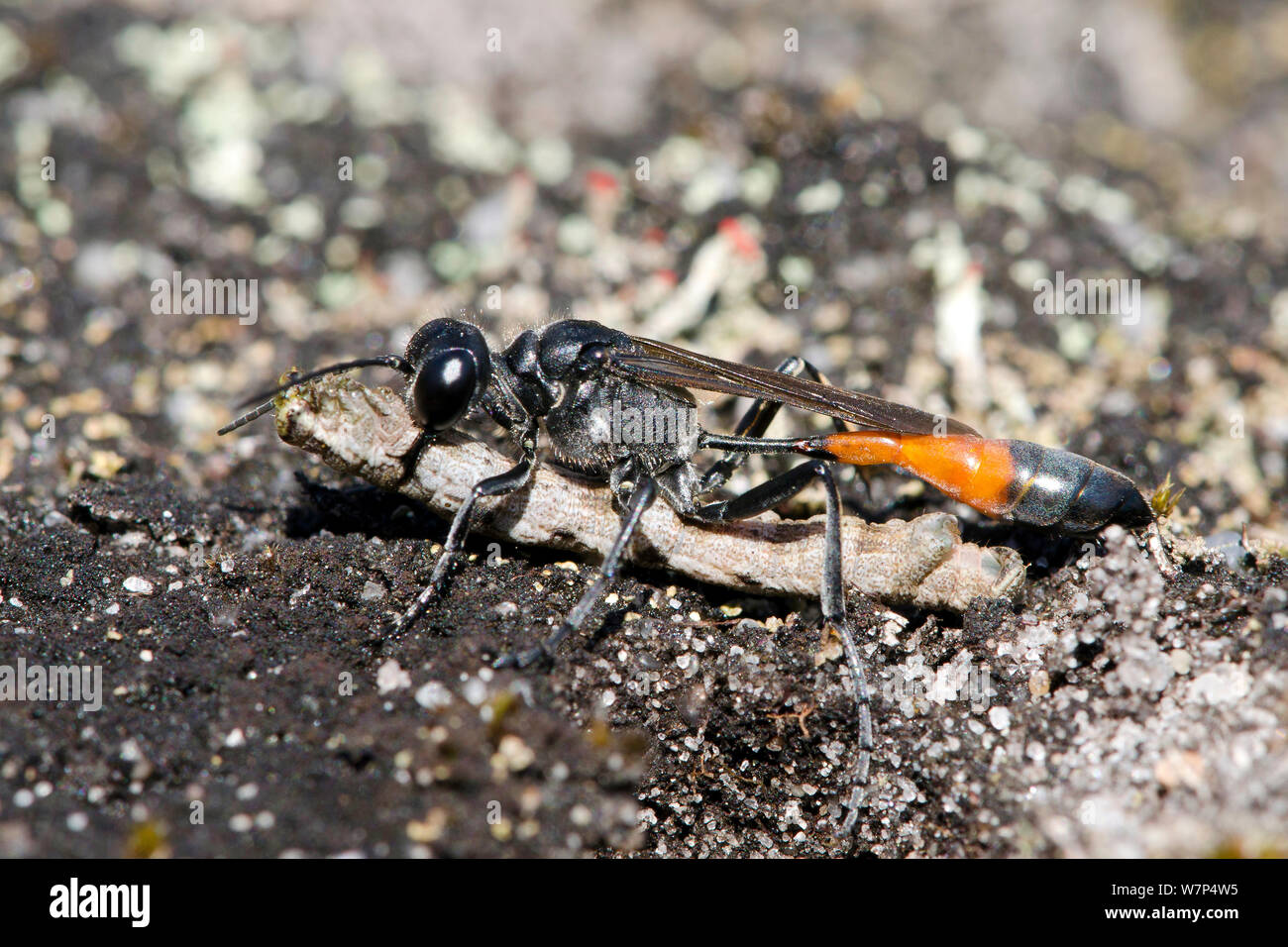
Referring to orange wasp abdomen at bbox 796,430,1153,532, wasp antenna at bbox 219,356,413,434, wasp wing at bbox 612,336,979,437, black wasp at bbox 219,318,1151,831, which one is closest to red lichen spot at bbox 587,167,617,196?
black wasp at bbox 219,318,1151,831

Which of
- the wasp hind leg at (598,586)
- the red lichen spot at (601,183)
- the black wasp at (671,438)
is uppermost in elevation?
the red lichen spot at (601,183)

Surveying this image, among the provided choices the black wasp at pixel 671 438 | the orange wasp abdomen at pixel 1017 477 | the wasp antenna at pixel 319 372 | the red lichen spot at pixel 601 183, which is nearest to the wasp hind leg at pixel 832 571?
the black wasp at pixel 671 438

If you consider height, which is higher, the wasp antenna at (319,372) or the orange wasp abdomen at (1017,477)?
the wasp antenna at (319,372)

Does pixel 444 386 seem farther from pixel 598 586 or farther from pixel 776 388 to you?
pixel 776 388

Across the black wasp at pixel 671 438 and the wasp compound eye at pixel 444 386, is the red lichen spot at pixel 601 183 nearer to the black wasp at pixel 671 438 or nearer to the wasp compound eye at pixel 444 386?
the black wasp at pixel 671 438

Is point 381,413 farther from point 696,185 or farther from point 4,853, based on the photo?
point 696,185

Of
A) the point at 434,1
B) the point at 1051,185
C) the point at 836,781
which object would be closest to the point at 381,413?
the point at 836,781

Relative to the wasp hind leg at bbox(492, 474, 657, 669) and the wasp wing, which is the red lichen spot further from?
the wasp hind leg at bbox(492, 474, 657, 669)
